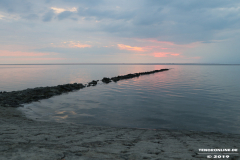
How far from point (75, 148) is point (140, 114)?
7756 millimetres

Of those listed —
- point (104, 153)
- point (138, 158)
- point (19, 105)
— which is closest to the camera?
point (138, 158)

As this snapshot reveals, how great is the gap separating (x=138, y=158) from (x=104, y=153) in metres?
0.90

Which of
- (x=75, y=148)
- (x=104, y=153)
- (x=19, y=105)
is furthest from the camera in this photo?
(x=19, y=105)

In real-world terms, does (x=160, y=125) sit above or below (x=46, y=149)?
below

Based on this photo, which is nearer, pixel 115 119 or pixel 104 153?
pixel 104 153

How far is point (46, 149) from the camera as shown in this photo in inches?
156

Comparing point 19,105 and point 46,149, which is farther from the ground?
point 46,149

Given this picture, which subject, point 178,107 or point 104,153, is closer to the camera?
point 104,153

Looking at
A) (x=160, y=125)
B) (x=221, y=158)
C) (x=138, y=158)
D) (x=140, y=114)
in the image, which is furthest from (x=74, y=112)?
(x=221, y=158)

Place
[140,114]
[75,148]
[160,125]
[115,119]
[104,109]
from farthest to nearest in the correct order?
[104,109] < [140,114] < [115,119] < [160,125] < [75,148]

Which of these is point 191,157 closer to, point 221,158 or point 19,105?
point 221,158

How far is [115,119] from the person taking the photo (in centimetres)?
1042

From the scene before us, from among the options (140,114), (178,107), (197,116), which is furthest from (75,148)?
(178,107)

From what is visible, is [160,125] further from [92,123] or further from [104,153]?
[104,153]
